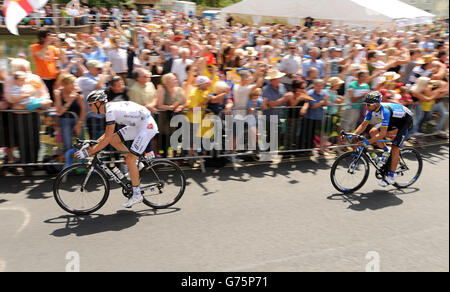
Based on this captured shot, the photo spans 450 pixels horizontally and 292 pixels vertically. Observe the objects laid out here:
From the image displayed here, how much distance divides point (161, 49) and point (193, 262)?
7486 mm

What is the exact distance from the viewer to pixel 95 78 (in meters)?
6.55

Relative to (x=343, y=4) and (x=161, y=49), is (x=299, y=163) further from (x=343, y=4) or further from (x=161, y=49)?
(x=343, y=4)

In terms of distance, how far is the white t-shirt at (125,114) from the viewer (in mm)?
4812

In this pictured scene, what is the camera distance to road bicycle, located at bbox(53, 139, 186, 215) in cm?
499

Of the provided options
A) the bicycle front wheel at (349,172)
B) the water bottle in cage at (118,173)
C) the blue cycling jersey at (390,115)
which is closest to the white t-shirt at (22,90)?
the water bottle in cage at (118,173)

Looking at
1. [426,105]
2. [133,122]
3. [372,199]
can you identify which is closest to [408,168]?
[372,199]

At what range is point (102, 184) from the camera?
203 inches

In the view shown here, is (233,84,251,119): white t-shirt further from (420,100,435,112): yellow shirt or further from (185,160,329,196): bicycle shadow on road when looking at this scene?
(420,100,435,112): yellow shirt

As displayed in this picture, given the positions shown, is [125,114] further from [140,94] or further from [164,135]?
[164,135]

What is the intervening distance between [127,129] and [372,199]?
12.8 ft

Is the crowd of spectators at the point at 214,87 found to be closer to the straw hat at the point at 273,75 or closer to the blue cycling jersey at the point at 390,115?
the straw hat at the point at 273,75

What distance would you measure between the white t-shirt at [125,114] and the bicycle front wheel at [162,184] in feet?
2.12

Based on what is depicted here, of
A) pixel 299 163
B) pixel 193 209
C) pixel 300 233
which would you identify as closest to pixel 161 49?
pixel 299 163

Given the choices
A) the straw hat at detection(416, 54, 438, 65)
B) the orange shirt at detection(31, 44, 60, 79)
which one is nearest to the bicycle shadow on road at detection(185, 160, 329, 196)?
the orange shirt at detection(31, 44, 60, 79)
